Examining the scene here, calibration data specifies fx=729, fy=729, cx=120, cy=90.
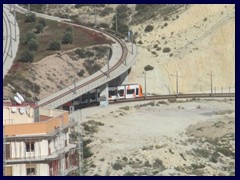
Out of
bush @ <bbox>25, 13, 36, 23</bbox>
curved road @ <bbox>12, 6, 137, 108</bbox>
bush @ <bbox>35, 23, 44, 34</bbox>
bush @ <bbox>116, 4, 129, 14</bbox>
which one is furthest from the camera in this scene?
bush @ <bbox>116, 4, 129, 14</bbox>

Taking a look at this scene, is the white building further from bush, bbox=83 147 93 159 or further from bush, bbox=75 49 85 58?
bush, bbox=75 49 85 58

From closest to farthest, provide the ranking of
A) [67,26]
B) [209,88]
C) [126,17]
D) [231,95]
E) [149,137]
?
[149,137] < [231,95] < [209,88] < [67,26] < [126,17]

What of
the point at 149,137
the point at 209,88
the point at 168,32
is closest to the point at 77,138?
the point at 149,137

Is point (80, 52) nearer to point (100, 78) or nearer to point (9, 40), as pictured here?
point (9, 40)

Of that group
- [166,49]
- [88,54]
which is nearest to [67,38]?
[88,54]

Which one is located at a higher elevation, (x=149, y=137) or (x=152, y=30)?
(x=152, y=30)

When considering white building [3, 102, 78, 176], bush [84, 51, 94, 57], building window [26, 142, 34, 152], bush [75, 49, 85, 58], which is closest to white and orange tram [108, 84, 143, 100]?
bush [84, 51, 94, 57]

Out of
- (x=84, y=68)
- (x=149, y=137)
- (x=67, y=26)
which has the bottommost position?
(x=149, y=137)

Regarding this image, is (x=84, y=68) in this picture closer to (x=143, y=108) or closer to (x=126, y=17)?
(x=143, y=108)
